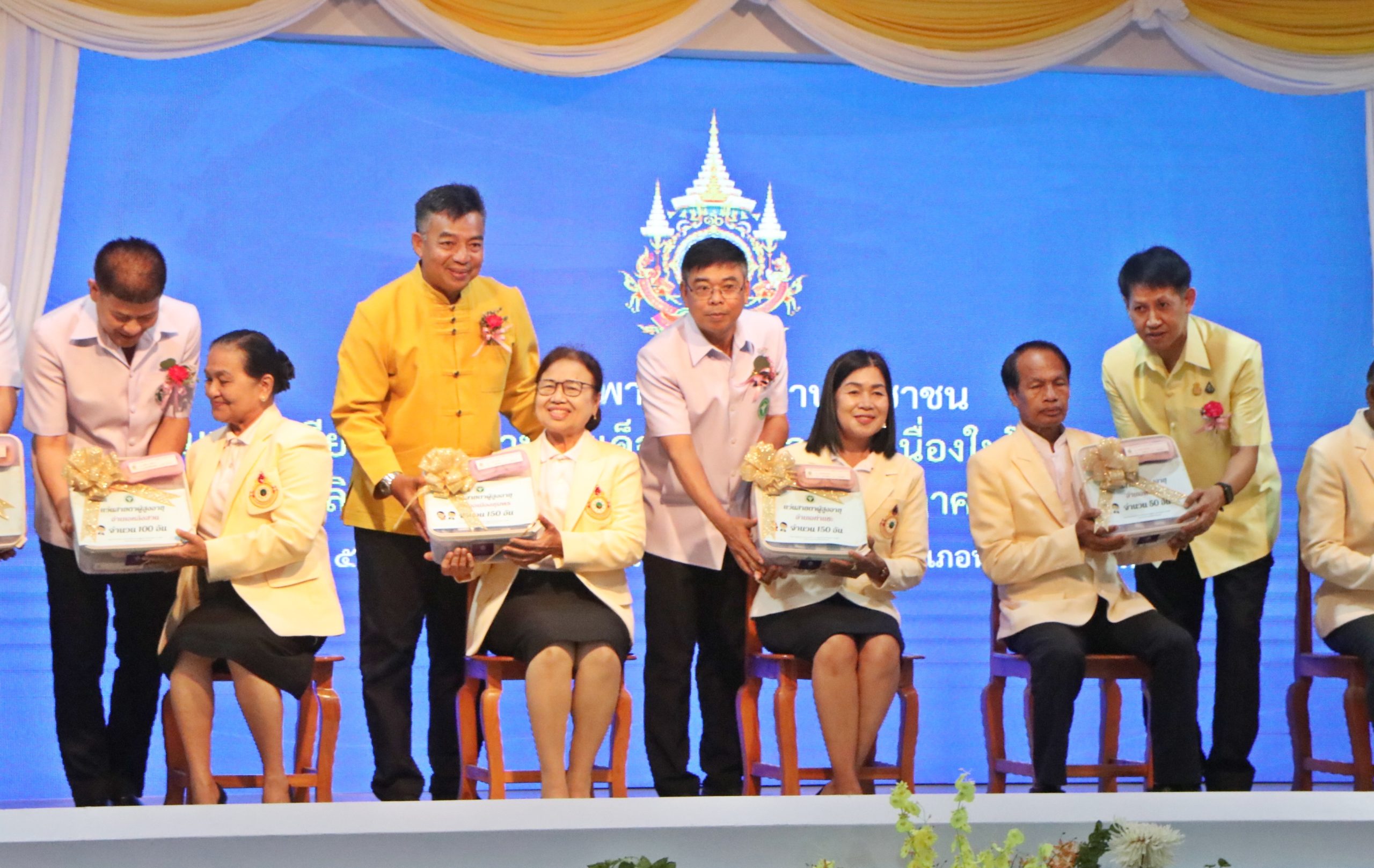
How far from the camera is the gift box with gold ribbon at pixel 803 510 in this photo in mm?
3850

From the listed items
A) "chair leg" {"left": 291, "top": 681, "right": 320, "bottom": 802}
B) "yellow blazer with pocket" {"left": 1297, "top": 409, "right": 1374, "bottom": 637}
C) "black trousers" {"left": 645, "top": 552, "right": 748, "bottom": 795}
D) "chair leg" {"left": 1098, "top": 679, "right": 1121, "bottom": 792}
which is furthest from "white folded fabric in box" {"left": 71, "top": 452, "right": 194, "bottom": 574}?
"yellow blazer with pocket" {"left": 1297, "top": 409, "right": 1374, "bottom": 637}

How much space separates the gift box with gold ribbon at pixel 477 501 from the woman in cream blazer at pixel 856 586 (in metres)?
0.73

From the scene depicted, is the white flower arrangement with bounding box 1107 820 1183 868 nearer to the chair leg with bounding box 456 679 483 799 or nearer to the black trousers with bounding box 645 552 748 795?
the black trousers with bounding box 645 552 748 795

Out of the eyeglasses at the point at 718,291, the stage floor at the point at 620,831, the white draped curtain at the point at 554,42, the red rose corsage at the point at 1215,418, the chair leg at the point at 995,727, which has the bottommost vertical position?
the stage floor at the point at 620,831

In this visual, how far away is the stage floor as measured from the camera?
2.88m

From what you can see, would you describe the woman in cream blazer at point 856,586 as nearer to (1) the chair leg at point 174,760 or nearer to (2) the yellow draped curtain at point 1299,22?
(1) the chair leg at point 174,760

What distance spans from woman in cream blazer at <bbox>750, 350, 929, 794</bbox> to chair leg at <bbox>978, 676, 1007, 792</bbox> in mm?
355

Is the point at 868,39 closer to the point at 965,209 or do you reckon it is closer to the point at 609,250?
the point at 965,209

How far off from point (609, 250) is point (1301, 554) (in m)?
2.57

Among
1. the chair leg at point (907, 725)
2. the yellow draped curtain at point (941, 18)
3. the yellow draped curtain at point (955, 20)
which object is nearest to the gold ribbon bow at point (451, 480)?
the chair leg at point (907, 725)

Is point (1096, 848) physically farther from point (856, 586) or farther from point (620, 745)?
point (620, 745)

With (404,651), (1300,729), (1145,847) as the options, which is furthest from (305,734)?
(1300,729)

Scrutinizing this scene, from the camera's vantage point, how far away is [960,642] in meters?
5.46

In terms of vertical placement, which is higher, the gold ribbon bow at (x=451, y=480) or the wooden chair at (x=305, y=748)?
the gold ribbon bow at (x=451, y=480)
